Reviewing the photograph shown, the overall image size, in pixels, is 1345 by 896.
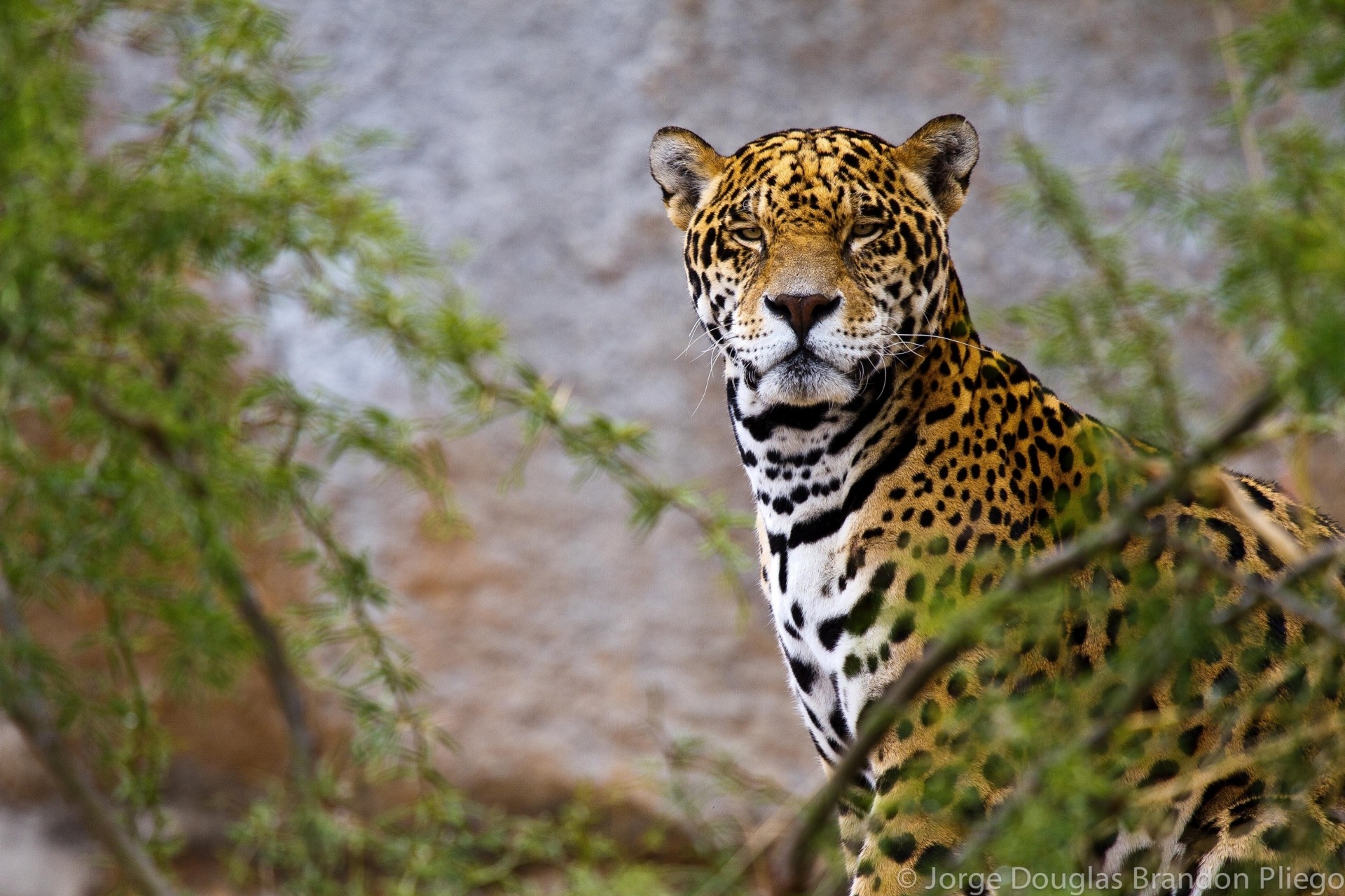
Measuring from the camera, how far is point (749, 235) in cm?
368

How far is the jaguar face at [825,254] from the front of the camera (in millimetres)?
3523

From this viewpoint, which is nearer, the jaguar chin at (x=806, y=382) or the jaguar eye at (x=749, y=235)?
the jaguar chin at (x=806, y=382)

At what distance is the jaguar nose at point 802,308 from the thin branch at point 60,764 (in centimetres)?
346

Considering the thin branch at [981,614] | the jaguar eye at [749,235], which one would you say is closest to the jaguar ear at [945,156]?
the jaguar eye at [749,235]

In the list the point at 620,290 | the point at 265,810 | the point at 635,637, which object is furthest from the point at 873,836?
the point at 620,290

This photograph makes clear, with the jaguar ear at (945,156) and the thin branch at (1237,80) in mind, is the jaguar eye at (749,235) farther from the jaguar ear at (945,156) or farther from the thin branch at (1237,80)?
the thin branch at (1237,80)

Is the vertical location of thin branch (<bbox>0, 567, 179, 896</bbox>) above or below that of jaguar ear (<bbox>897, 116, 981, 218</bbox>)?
below

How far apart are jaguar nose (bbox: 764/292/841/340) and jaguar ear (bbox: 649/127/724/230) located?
518mm

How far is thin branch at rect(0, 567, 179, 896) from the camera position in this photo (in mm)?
5730

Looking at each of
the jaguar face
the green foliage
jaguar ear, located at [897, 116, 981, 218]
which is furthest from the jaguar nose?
the green foliage

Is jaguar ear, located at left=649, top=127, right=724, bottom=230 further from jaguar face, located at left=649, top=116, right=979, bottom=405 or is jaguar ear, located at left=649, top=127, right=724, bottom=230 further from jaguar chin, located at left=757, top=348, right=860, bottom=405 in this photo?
jaguar chin, located at left=757, top=348, right=860, bottom=405

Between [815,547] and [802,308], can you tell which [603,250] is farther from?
[802,308]

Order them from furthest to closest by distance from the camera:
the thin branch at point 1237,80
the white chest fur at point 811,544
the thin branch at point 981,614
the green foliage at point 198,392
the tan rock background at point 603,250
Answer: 1. the tan rock background at point 603,250
2. the thin branch at point 1237,80
3. the green foliage at point 198,392
4. the white chest fur at point 811,544
5. the thin branch at point 981,614

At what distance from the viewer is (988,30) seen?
9102mm
